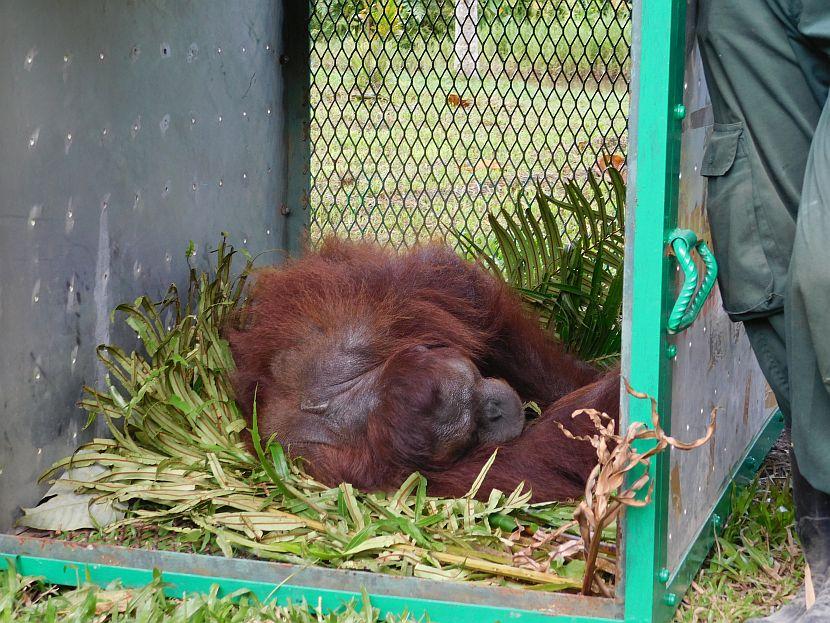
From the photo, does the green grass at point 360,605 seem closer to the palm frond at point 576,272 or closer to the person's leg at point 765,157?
the person's leg at point 765,157

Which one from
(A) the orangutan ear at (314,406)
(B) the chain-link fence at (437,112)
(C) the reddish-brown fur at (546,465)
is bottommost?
(C) the reddish-brown fur at (546,465)

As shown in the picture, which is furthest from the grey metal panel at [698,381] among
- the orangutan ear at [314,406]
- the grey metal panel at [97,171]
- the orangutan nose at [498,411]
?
the grey metal panel at [97,171]

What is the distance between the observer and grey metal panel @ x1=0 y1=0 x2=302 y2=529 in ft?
6.26

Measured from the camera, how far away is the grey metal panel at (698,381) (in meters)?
1.54

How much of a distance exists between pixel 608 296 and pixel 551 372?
399 mm

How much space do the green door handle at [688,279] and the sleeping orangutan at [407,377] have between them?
0.55 metres

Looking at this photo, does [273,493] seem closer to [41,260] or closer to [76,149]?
[41,260]

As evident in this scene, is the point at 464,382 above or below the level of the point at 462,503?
above

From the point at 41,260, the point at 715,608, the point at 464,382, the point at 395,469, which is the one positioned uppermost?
the point at 41,260

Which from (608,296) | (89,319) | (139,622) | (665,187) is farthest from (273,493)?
(608,296)

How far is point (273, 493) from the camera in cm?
193

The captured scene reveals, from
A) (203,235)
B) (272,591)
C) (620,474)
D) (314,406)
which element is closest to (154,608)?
(272,591)

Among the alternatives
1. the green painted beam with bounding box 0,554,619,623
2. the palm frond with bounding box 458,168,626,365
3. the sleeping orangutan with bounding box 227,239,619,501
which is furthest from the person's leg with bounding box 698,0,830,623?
the palm frond with bounding box 458,168,626,365

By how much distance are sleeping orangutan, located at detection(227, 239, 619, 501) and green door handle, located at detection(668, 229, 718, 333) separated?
0.55 meters
